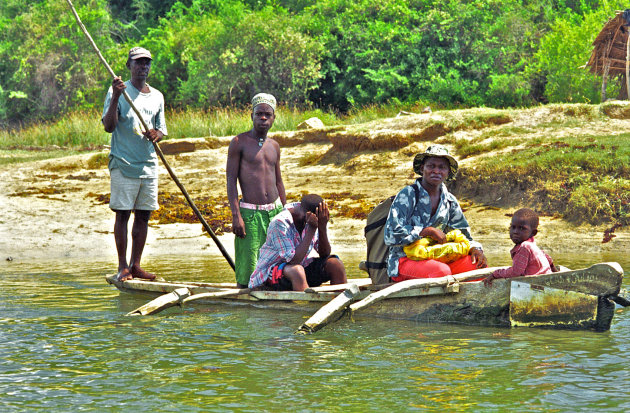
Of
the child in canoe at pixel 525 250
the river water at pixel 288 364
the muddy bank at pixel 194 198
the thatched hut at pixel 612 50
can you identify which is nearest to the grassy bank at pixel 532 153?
the muddy bank at pixel 194 198

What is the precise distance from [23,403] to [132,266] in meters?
3.45

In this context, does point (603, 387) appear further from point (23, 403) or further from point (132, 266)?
point (132, 266)

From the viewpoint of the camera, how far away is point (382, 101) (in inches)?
925

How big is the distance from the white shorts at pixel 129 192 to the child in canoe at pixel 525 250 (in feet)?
11.3

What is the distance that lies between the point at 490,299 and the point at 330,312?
1.16m

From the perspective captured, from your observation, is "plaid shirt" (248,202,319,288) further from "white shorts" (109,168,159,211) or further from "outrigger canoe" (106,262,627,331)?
"white shorts" (109,168,159,211)

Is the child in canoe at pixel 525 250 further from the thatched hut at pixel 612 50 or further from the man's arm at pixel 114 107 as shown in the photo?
the thatched hut at pixel 612 50

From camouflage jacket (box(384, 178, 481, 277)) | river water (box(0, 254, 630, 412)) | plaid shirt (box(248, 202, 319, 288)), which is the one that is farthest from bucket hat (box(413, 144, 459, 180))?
river water (box(0, 254, 630, 412))

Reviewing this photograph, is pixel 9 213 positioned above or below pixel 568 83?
below

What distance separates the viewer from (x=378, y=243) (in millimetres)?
6535

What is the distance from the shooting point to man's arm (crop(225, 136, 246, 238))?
6.89 m

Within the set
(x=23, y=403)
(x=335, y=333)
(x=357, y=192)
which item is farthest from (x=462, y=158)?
(x=23, y=403)

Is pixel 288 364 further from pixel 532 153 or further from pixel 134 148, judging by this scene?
pixel 532 153

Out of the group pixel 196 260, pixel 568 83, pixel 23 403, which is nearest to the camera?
pixel 23 403
